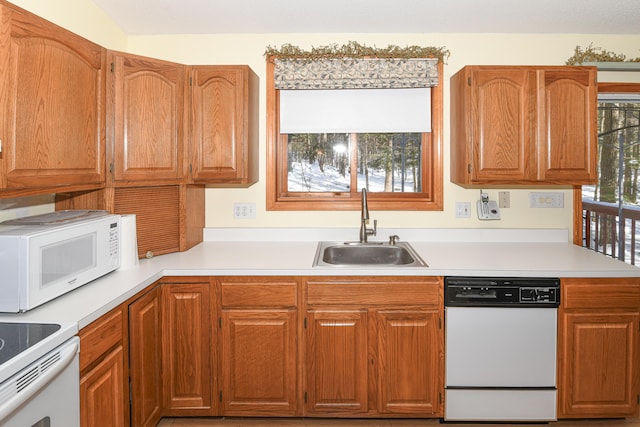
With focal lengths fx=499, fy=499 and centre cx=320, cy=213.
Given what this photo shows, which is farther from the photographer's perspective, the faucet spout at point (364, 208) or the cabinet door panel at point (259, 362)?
the faucet spout at point (364, 208)

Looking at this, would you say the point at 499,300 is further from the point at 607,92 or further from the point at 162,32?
the point at 162,32

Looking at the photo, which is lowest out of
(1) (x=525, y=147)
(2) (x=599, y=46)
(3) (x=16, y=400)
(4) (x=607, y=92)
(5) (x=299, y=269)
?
(3) (x=16, y=400)

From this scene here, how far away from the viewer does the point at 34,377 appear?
136cm

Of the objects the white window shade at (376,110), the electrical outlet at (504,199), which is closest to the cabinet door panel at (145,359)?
the white window shade at (376,110)

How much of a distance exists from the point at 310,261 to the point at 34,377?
4.87ft

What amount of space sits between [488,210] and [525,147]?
1.70ft

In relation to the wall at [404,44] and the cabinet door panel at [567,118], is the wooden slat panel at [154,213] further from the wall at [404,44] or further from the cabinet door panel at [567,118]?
the cabinet door panel at [567,118]

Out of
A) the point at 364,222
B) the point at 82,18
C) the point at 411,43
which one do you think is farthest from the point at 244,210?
the point at 411,43

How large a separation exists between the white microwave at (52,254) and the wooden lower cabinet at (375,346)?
97 centimetres

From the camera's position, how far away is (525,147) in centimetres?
283

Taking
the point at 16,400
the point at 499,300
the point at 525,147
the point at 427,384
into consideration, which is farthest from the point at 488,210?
the point at 16,400

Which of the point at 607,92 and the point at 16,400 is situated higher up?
the point at 607,92

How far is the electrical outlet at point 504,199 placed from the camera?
127 inches

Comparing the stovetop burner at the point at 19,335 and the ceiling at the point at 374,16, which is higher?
the ceiling at the point at 374,16
